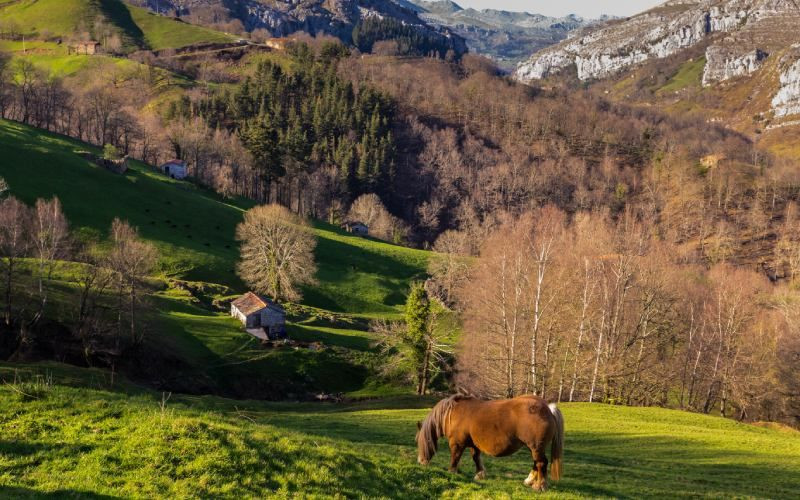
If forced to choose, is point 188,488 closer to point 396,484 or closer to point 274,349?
point 396,484

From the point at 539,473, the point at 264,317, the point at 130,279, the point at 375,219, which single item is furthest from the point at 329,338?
the point at 375,219

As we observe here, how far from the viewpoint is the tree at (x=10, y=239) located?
5478 cm

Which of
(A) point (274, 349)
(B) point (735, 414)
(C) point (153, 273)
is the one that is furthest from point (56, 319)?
(B) point (735, 414)

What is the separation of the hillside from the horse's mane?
45480 millimetres

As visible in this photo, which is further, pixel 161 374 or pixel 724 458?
pixel 161 374

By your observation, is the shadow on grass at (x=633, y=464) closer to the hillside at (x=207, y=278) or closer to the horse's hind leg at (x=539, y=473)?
the horse's hind leg at (x=539, y=473)

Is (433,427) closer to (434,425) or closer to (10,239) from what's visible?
(434,425)

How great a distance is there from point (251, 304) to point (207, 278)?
18.2 m

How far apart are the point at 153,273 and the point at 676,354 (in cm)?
7755

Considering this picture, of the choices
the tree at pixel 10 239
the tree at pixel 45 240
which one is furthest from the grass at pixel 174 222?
the tree at pixel 10 239

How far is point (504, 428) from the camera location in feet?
52.5

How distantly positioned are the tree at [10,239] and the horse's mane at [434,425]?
52235 mm

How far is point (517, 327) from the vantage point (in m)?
61.3

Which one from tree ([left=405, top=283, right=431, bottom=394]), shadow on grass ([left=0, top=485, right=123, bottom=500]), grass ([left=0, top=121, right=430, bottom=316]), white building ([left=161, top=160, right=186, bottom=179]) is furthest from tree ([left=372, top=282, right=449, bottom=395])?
white building ([left=161, top=160, right=186, bottom=179])
